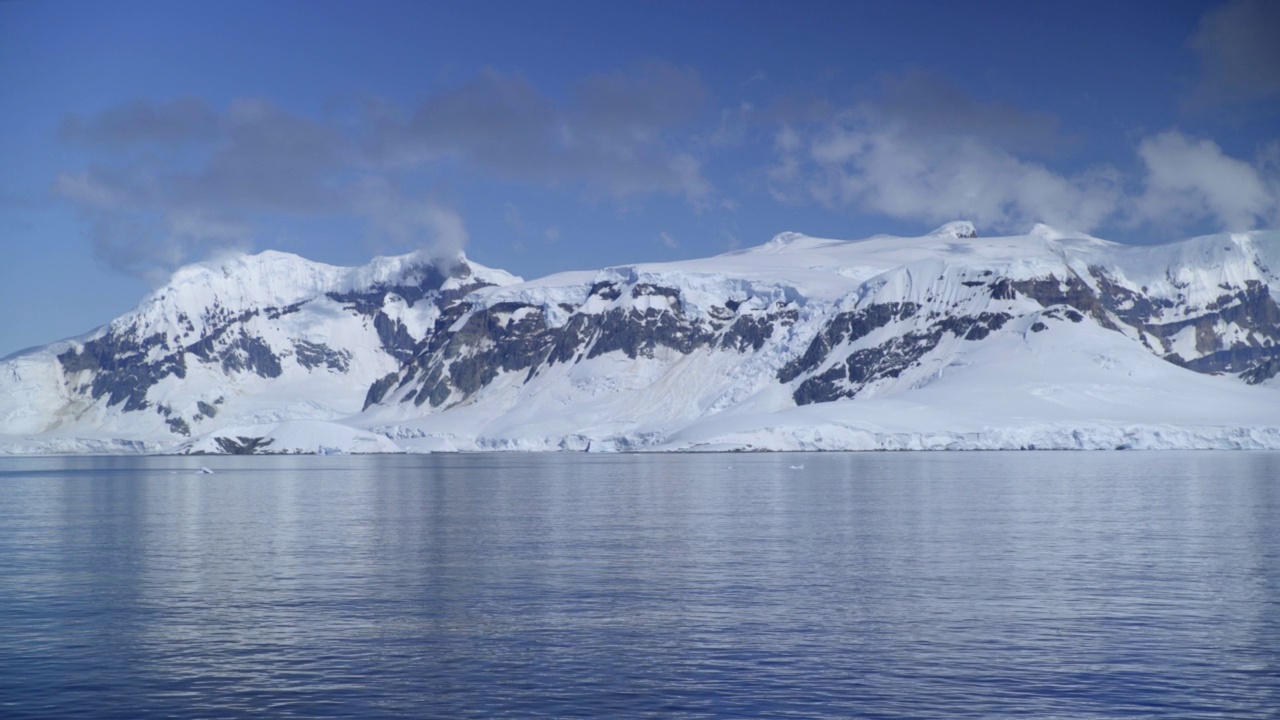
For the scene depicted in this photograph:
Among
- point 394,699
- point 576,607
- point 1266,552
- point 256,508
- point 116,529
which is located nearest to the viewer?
point 394,699

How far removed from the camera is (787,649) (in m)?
30.8

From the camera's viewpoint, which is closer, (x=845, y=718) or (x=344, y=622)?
(x=845, y=718)

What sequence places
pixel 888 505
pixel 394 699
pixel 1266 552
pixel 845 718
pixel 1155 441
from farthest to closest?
pixel 1155 441
pixel 888 505
pixel 1266 552
pixel 394 699
pixel 845 718

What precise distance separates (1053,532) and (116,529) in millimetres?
43641

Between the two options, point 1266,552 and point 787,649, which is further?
point 1266,552

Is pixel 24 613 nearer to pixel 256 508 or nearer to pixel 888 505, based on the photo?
pixel 256 508

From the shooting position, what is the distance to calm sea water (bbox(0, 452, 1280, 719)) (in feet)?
87.1

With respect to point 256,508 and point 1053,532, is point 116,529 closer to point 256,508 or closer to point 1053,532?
point 256,508

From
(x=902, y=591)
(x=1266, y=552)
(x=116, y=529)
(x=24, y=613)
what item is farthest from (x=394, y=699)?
(x=116, y=529)

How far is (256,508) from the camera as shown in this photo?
79.3 meters

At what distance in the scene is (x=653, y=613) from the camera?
118 feet

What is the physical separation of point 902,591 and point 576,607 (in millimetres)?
9866

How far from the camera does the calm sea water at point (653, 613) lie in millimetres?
26562

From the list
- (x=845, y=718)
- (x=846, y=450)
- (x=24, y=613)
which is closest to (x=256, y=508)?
(x=24, y=613)
